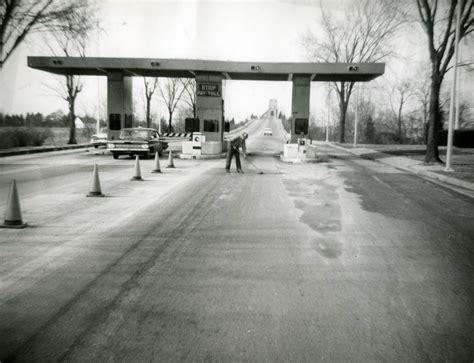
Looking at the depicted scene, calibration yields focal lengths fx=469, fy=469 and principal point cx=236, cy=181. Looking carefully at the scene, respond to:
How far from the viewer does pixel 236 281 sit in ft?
17.7

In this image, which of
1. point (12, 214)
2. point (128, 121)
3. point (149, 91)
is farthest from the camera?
point (149, 91)

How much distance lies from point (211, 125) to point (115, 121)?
6.00m

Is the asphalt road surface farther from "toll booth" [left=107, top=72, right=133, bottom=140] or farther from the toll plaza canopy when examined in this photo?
"toll booth" [left=107, top=72, right=133, bottom=140]

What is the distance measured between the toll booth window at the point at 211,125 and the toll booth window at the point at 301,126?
4.86m

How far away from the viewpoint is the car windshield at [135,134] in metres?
25.3

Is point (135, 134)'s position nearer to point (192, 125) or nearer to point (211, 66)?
point (192, 125)

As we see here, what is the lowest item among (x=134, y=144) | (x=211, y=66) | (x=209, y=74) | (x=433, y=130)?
(x=134, y=144)

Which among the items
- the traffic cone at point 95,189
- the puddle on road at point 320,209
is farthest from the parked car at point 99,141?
the traffic cone at point 95,189

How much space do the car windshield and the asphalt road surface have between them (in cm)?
1447

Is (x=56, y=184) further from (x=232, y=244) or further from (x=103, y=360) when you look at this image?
(x=103, y=360)

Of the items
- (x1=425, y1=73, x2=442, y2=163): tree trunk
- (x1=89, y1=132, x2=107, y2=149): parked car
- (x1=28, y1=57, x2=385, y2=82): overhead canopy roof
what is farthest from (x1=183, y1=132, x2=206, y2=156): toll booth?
(x1=425, y1=73, x2=442, y2=163): tree trunk

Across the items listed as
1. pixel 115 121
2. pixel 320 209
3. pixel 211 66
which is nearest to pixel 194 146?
pixel 211 66

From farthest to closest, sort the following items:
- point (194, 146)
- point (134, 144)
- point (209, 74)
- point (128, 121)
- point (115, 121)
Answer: point (128, 121) < point (115, 121) < point (209, 74) < point (194, 146) < point (134, 144)

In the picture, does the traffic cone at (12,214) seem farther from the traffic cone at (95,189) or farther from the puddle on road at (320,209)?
the puddle on road at (320,209)
